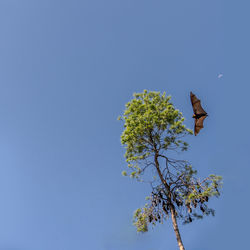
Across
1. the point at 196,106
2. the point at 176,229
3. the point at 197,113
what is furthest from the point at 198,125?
the point at 176,229

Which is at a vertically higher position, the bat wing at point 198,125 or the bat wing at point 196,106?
the bat wing at point 196,106

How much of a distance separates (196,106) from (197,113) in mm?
531

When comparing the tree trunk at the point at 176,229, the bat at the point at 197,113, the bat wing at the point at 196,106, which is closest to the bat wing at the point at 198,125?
the bat at the point at 197,113

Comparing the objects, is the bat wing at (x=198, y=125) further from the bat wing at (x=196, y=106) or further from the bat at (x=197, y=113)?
the bat wing at (x=196, y=106)

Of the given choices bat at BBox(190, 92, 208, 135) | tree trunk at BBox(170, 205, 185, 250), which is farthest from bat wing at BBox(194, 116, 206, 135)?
tree trunk at BBox(170, 205, 185, 250)

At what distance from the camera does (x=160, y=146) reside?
39.8 feet

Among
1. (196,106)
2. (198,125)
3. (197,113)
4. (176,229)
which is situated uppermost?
(196,106)

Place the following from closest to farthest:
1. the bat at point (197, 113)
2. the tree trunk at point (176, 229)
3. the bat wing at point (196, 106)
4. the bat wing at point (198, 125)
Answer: the tree trunk at point (176, 229), the bat wing at point (198, 125), the bat at point (197, 113), the bat wing at point (196, 106)

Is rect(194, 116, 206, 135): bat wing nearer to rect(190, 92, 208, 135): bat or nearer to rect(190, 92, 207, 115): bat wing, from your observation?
rect(190, 92, 208, 135): bat

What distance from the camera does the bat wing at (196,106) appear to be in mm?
14031

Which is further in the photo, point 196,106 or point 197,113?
point 196,106

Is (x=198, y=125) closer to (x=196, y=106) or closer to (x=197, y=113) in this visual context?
(x=197, y=113)

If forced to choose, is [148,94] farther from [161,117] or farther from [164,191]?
[164,191]

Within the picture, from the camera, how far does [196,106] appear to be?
14.2m
